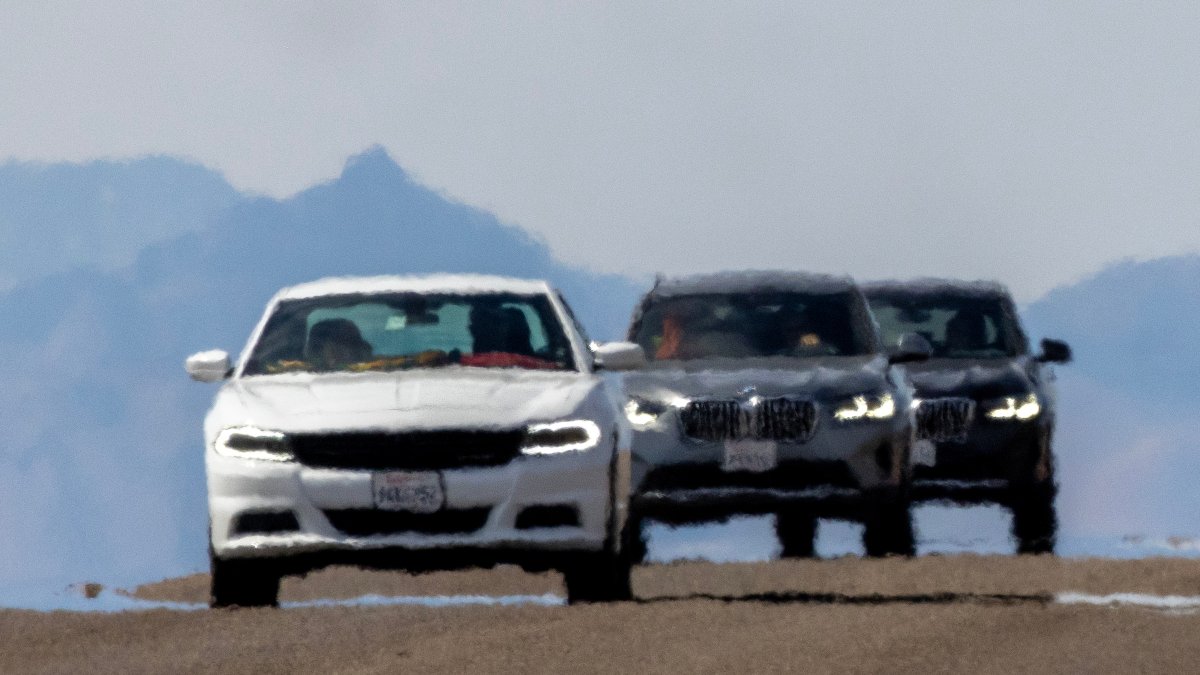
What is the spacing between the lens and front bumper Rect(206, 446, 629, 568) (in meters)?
13.8

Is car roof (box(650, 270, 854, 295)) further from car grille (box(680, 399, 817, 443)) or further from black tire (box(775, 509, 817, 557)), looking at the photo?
black tire (box(775, 509, 817, 557))

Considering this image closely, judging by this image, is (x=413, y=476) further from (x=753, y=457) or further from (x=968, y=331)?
(x=968, y=331)

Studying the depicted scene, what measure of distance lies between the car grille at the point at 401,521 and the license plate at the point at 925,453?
26.1ft

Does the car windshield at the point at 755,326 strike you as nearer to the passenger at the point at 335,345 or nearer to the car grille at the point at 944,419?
the car grille at the point at 944,419

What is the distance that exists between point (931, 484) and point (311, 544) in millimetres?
8333

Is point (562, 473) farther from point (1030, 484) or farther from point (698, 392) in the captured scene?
point (1030, 484)

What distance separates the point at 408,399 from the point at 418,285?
1.46 metres

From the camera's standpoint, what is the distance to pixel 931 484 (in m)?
21.2

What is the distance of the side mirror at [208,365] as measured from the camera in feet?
48.1

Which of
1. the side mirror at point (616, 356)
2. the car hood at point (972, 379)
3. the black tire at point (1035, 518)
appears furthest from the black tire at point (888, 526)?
the side mirror at point (616, 356)

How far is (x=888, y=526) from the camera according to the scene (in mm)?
18172

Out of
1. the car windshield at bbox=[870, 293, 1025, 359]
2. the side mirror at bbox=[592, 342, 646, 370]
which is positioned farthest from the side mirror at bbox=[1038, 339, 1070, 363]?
the side mirror at bbox=[592, 342, 646, 370]

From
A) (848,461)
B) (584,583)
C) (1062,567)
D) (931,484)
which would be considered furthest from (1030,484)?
Answer: (584,583)

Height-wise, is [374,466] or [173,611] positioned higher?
[374,466]
